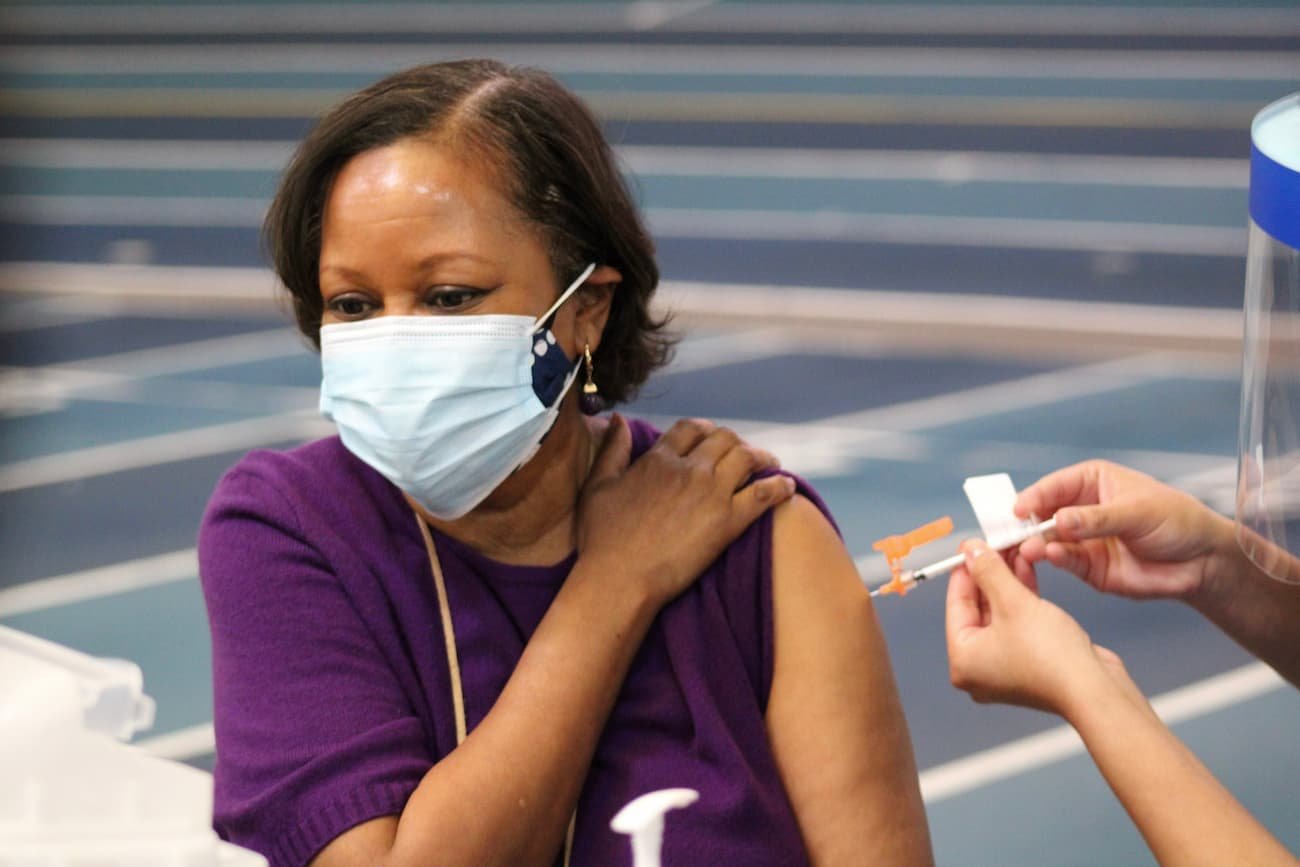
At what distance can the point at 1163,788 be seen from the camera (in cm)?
181

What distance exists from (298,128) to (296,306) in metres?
8.57

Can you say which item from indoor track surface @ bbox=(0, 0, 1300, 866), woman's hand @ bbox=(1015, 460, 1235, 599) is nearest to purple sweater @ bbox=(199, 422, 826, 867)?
woman's hand @ bbox=(1015, 460, 1235, 599)

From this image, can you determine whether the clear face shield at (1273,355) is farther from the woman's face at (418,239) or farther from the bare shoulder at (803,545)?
the woman's face at (418,239)

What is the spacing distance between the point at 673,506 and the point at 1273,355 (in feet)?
2.45

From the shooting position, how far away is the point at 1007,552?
224 centimetres

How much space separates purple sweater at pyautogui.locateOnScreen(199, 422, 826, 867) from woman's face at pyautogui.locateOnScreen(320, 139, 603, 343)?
26cm

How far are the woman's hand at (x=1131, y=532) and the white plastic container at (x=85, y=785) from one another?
129cm

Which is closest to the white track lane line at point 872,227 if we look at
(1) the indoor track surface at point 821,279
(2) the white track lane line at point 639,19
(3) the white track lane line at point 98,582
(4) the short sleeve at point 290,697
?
(1) the indoor track surface at point 821,279

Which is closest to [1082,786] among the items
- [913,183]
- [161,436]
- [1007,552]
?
[1007,552]

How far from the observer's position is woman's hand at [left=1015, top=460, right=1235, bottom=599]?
2.23m

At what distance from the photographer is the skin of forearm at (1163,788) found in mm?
1765

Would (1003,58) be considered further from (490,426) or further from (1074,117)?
(490,426)

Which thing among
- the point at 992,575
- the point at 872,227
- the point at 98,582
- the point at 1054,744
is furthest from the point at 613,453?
the point at 872,227

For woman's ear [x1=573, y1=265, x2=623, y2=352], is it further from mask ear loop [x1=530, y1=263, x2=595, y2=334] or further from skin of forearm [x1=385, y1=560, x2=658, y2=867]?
skin of forearm [x1=385, y1=560, x2=658, y2=867]
